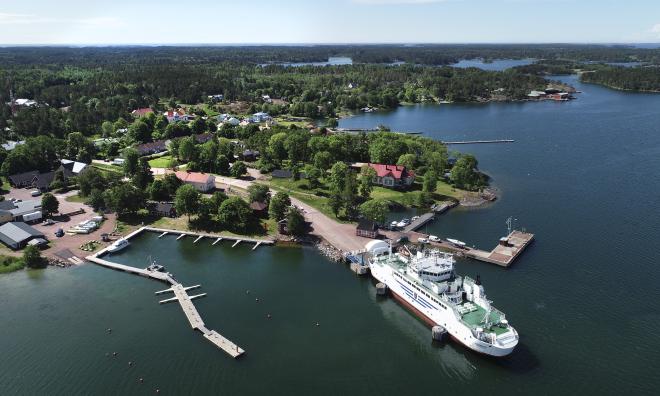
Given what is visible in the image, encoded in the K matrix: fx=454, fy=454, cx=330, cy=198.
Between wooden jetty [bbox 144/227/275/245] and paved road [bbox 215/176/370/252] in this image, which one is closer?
paved road [bbox 215/176/370/252]

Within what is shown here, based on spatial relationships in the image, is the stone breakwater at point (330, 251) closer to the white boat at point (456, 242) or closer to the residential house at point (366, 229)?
the residential house at point (366, 229)

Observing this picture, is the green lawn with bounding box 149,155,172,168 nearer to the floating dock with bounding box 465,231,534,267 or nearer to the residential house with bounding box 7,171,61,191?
the residential house with bounding box 7,171,61,191

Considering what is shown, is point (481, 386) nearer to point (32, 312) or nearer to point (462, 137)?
point (32, 312)

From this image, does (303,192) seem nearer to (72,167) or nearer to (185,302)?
(185,302)

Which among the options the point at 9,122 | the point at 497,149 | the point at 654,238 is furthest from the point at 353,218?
the point at 9,122

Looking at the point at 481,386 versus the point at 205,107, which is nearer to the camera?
the point at 481,386

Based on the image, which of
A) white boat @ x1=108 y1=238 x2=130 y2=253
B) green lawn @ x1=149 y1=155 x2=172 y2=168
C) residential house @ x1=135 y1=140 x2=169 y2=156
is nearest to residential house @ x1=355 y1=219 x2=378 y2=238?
white boat @ x1=108 y1=238 x2=130 y2=253
